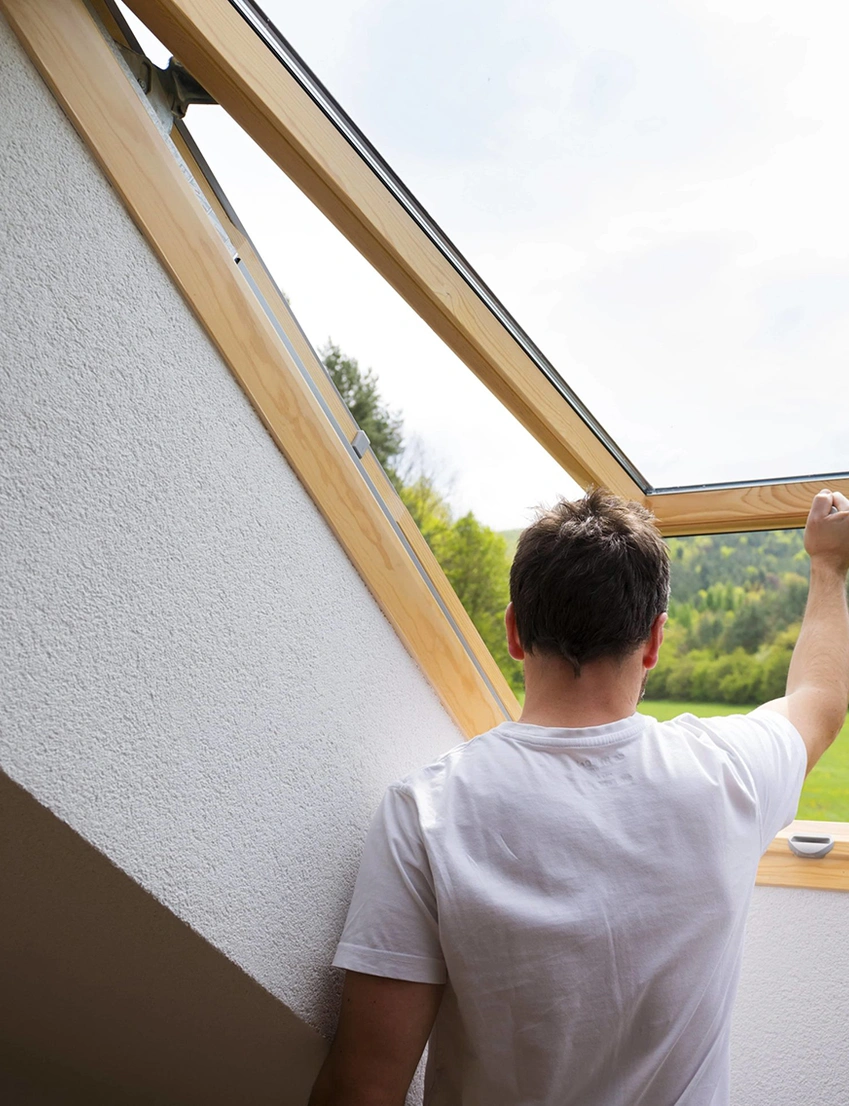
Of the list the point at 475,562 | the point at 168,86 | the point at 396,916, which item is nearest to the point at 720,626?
the point at 475,562

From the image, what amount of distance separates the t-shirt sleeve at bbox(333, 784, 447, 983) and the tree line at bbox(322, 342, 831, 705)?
2.26m

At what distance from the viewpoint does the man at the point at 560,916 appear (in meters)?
1.04

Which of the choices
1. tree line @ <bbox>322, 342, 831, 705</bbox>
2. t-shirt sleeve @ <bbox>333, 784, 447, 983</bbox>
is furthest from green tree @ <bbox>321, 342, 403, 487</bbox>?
t-shirt sleeve @ <bbox>333, 784, 447, 983</bbox>

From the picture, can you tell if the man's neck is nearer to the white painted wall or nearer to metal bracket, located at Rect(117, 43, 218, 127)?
the white painted wall

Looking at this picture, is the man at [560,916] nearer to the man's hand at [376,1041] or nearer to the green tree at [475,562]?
the man's hand at [376,1041]

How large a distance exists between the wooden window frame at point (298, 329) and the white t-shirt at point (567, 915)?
0.40 metres

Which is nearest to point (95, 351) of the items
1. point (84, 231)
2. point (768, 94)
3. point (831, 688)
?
point (84, 231)

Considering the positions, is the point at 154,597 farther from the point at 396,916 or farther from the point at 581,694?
the point at 581,694

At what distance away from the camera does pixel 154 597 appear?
931 millimetres

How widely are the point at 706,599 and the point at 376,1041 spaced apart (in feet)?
11.5

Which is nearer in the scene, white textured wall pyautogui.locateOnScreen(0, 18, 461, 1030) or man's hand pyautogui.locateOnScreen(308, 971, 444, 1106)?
white textured wall pyautogui.locateOnScreen(0, 18, 461, 1030)

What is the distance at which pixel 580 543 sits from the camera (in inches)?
51.8

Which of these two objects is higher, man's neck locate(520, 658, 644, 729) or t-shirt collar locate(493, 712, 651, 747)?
man's neck locate(520, 658, 644, 729)

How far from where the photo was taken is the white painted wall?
819mm
